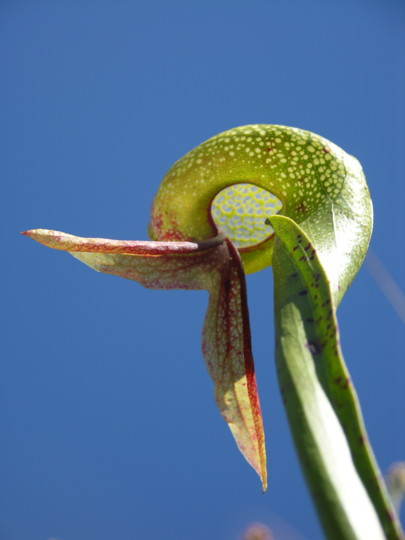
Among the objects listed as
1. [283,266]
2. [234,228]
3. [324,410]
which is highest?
[234,228]

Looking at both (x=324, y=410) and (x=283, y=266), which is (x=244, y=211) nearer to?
(x=283, y=266)

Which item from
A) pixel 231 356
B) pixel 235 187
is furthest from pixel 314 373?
pixel 235 187

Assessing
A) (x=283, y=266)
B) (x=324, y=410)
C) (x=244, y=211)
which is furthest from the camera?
(x=244, y=211)

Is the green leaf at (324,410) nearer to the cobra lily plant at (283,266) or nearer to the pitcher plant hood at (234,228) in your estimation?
the cobra lily plant at (283,266)

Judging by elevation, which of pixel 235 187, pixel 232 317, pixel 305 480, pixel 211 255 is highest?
pixel 235 187

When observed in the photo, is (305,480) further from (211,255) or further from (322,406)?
(211,255)

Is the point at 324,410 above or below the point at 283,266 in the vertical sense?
below

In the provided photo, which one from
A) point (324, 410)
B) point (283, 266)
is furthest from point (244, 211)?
point (324, 410)
